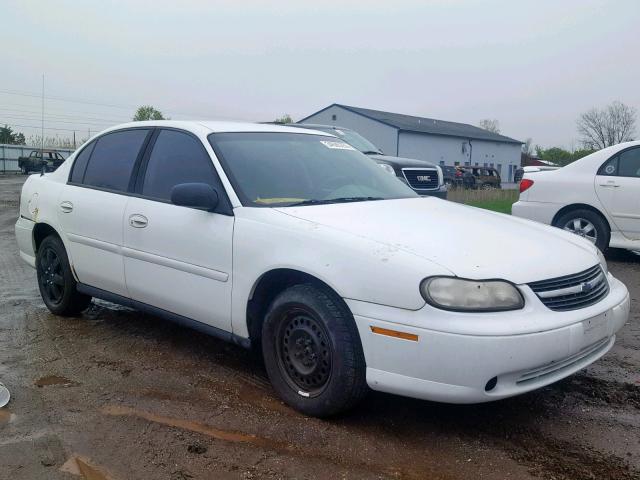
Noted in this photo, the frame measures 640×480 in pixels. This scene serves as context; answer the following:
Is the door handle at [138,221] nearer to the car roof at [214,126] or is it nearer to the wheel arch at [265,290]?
the car roof at [214,126]

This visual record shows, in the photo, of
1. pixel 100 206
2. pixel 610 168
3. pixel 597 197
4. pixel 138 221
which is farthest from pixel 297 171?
pixel 610 168

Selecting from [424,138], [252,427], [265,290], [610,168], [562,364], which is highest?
[424,138]

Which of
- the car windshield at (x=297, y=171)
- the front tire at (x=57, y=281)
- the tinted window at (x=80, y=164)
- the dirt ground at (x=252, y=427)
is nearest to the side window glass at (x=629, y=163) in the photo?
the dirt ground at (x=252, y=427)

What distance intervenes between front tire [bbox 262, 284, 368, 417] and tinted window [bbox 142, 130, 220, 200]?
1047 mm

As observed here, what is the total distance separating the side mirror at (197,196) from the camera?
4016 millimetres

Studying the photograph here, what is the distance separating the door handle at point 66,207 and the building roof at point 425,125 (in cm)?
4322

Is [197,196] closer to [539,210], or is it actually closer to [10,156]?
[539,210]

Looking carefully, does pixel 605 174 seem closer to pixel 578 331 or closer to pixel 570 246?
pixel 570 246

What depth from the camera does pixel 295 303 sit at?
11.8 feet

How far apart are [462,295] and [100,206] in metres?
2.98

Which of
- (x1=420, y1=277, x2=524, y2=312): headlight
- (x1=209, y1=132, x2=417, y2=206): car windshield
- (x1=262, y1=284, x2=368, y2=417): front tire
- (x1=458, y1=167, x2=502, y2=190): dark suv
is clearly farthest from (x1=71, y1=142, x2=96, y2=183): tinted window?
(x1=458, y1=167, x2=502, y2=190): dark suv

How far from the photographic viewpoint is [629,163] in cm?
828

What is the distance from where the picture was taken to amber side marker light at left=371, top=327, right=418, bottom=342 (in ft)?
10.3

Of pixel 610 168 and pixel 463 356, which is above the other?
pixel 610 168
